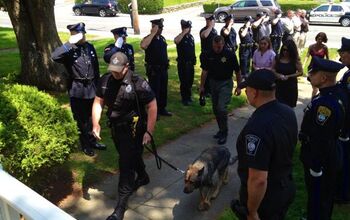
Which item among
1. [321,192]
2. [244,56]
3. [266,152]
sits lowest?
[244,56]

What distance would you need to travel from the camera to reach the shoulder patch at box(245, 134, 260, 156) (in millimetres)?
3006

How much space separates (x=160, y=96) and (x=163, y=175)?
8.43ft

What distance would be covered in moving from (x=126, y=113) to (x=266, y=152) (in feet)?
6.98

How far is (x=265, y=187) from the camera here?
10.1 feet

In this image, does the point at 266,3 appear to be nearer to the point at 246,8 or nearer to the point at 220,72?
the point at 246,8

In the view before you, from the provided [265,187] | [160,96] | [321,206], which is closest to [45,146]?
[265,187]

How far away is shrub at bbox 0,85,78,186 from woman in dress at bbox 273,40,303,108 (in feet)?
11.4

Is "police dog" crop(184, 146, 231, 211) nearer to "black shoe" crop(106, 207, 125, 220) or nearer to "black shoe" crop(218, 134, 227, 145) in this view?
"black shoe" crop(106, 207, 125, 220)

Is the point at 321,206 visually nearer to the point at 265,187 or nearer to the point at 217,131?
the point at 265,187

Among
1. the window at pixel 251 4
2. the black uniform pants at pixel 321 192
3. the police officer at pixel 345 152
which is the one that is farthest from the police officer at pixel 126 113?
the window at pixel 251 4

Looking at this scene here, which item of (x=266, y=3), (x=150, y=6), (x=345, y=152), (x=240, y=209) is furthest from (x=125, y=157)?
(x=150, y=6)

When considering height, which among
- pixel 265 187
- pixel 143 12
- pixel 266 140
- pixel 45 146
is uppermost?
pixel 266 140

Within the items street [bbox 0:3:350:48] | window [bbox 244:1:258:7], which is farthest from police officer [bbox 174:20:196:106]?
window [bbox 244:1:258:7]

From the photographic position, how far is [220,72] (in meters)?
6.68
